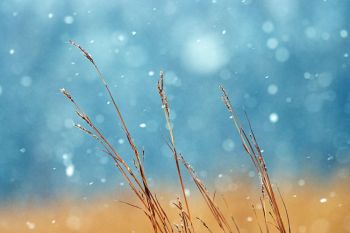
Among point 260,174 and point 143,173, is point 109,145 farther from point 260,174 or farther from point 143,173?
point 260,174

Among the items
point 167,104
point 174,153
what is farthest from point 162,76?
point 174,153

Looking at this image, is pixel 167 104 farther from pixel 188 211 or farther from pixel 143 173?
pixel 188 211

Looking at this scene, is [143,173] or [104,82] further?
[104,82]

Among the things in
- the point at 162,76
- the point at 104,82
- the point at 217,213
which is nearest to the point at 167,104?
the point at 162,76

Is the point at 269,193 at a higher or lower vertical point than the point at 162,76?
lower

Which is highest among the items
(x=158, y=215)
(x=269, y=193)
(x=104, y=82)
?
(x=104, y=82)

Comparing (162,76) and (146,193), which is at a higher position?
(162,76)

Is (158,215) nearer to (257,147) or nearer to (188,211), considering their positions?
(188,211)
